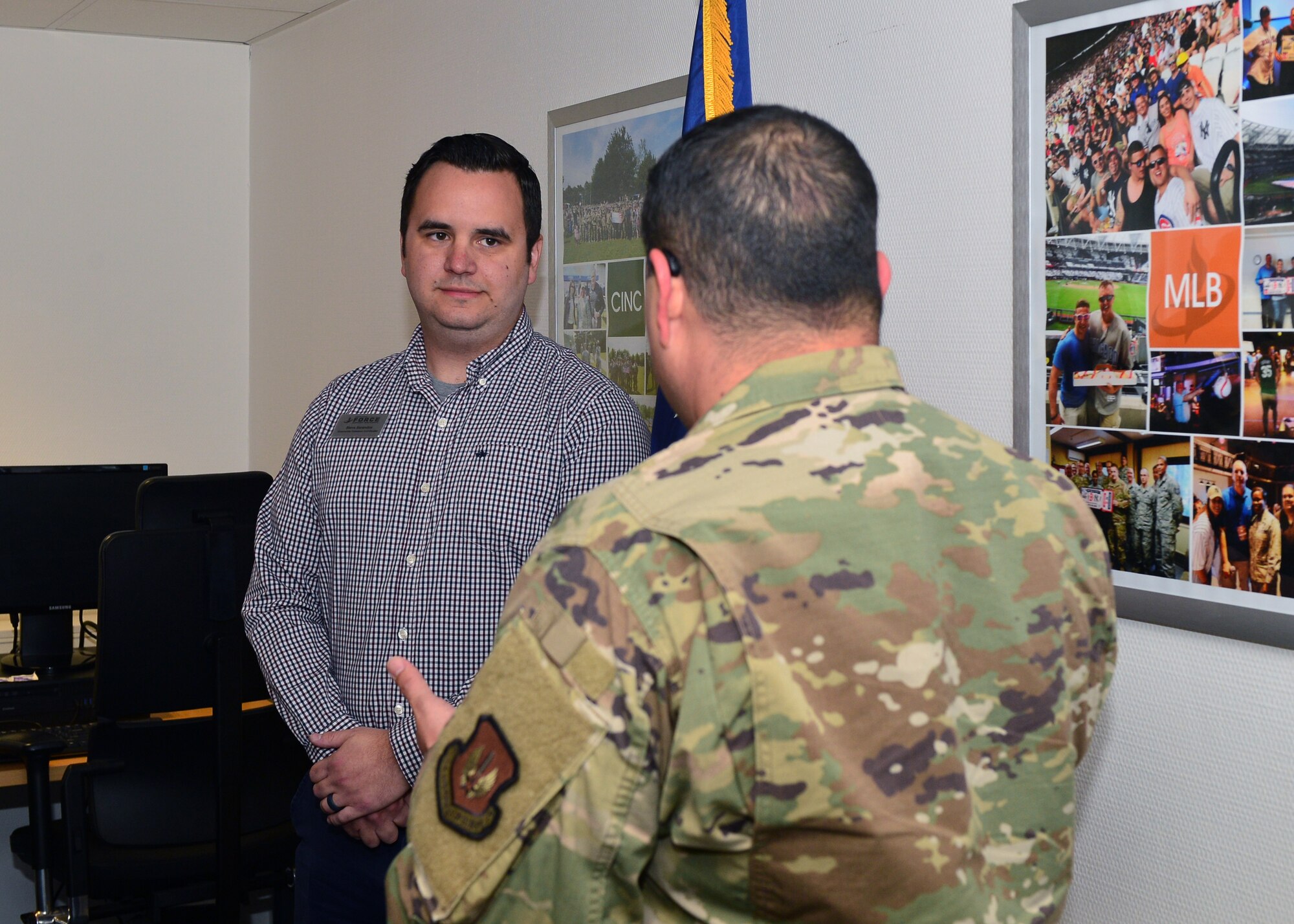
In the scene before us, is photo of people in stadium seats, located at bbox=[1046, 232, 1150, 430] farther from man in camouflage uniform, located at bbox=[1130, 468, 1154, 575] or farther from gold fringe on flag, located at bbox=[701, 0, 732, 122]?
gold fringe on flag, located at bbox=[701, 0, 732, 122]

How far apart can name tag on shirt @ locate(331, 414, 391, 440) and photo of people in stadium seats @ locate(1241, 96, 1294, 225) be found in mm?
1217

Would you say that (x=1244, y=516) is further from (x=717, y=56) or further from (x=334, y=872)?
(x=334, y=872)

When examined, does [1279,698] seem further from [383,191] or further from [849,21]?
[383,191]

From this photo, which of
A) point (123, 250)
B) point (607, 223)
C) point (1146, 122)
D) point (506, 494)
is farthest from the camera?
point (123, 250)

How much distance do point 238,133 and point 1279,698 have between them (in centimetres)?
359

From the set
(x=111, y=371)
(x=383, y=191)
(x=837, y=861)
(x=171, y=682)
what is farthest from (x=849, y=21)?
(x=111, y=371)

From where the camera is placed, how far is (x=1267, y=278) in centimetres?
134

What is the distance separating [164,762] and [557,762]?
6.71ft

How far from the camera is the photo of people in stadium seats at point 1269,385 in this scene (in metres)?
1.33

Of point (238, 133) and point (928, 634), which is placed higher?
point (238, 133)

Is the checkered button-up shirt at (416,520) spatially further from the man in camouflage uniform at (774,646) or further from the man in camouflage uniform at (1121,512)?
the man in camouflage uniform at (774,646)

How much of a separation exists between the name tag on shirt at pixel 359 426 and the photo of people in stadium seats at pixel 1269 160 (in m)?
1.22

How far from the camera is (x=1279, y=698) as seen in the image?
1.39 meters

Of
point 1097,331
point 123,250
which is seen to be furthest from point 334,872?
point 123,250
